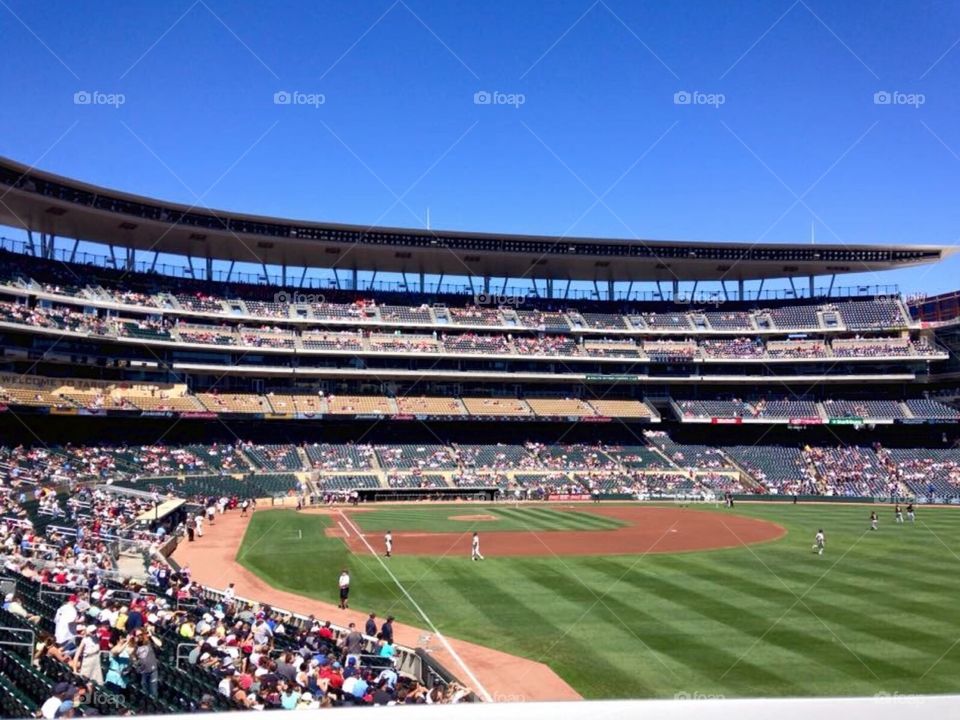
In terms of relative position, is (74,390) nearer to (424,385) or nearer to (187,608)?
(424,385)

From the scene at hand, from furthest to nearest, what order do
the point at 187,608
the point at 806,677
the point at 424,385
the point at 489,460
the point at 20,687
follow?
the point at 424,385, the point at 489,460, the point at 187,608, the point at 806,677, the point at 20,687

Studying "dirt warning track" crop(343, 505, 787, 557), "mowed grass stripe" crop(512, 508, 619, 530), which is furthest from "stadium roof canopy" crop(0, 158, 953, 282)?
"dirt warning track" crop(343, 505, 787, 557)

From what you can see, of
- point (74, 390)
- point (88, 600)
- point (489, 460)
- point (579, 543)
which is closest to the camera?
point (88, 600)

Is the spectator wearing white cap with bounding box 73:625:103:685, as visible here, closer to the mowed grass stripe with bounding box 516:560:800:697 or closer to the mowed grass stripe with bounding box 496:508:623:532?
the mowed grass stripe with bounding box 516:560:800:697

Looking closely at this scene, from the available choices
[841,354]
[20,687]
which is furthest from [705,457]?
[20,687]

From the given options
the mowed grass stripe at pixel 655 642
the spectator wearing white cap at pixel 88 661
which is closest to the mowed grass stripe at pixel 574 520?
the mowed grass stripe at pixel 655 642

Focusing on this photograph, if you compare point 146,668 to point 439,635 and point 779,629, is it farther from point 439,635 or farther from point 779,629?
point 779,629

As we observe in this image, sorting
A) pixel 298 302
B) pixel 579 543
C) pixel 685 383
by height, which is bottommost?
pixel 579 543
